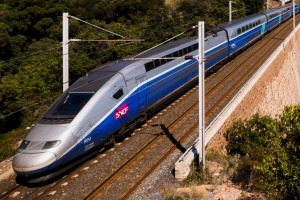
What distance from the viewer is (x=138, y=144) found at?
15891mm

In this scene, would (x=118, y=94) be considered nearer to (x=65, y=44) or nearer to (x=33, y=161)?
(x=65, y=44)

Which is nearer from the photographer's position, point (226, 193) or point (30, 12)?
point (226, 193)

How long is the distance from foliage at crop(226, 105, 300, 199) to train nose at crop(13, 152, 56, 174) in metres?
6.66

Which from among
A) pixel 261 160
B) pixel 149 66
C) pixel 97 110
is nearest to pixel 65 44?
pixel 97 110

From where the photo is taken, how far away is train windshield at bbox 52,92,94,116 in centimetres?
1343

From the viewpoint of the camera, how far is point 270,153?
11.7 metres

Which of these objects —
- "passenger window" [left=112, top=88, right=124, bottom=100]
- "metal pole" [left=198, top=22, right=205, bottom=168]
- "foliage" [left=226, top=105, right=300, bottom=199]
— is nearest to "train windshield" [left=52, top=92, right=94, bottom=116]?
"passenger window" [left=112, top=88, right=124, bottom=100]

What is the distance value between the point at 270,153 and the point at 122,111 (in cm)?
627

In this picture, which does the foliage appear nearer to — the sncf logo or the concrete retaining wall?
the concrete retaining wall

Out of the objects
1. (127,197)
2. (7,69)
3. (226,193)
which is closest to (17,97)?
(127,197)

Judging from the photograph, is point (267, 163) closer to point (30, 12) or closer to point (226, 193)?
point (226, 193)

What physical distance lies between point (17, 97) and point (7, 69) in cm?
2421

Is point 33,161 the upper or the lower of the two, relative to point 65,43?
lower

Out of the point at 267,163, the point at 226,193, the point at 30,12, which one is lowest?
the point at 226,193
